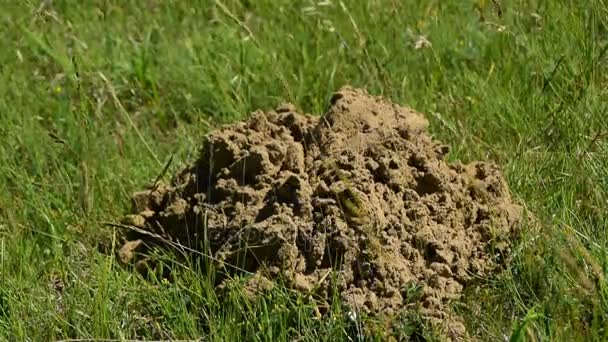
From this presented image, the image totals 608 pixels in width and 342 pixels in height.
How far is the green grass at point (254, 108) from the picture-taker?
305 centimetres

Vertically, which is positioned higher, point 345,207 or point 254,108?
point 345,207

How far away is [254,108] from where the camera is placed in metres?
4.59

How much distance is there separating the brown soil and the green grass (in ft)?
0.32

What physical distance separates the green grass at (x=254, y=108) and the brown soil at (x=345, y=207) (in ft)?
0.32

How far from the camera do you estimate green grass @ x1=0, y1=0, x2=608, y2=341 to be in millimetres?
3055

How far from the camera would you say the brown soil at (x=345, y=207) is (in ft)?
10.1

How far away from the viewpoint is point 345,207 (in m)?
3.17

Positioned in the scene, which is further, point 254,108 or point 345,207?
point 254,108

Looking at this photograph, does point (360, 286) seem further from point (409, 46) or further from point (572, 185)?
point (409, 46)

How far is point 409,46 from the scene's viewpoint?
4.60 meters

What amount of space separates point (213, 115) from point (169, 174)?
64 centimetres

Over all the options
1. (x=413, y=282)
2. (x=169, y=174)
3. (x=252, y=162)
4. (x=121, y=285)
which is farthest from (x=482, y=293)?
(x=169, y=174)

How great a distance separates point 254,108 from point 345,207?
4.90 ft

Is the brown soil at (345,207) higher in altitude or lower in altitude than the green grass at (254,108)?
higher
